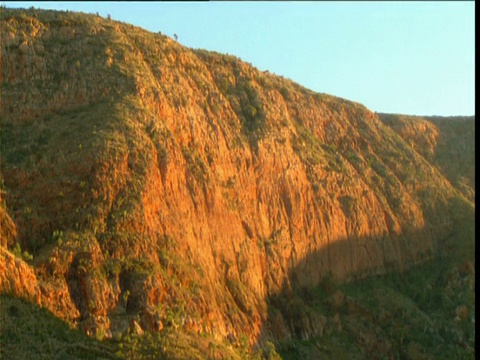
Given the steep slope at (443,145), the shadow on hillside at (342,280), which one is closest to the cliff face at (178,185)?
the shadow on hillside at (342,280)

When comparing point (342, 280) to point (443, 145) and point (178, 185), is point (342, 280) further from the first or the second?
point (443, 145)

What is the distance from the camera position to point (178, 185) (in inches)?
1185

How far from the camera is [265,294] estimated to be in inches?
1266

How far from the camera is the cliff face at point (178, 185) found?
24.9 m

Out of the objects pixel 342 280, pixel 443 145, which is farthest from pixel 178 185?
pixel 443 145

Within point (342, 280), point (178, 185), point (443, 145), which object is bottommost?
point (342, 280)

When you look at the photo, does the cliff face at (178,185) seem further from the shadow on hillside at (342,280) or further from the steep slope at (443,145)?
the steep slope at (443,145)

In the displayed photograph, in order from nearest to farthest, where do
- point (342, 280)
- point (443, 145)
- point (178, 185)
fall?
point (178, 185), point (342, 280), point (443, 145)

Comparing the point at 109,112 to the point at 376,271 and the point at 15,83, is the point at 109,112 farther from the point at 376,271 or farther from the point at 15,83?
the point at 376,271

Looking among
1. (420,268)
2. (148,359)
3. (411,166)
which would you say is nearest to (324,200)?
(420,268)

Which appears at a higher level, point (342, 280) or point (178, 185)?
point (178, 185)

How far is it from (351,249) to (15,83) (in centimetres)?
1734

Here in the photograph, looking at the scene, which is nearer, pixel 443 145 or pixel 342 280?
pixel 342 280

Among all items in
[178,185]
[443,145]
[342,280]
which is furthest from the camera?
[443,145]
